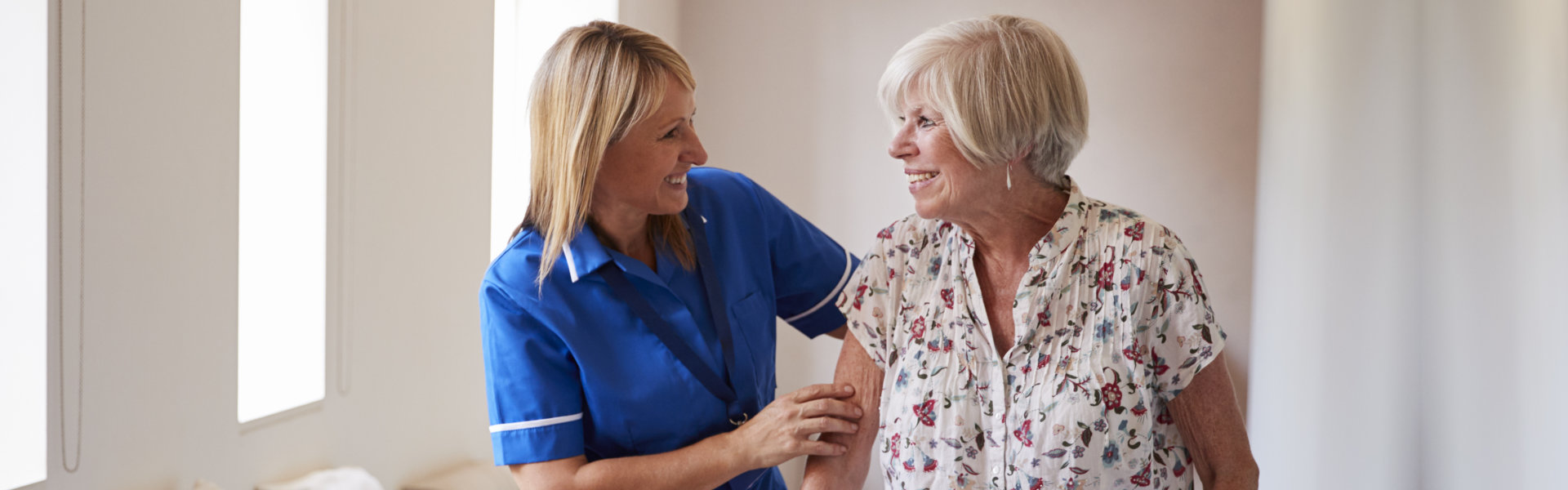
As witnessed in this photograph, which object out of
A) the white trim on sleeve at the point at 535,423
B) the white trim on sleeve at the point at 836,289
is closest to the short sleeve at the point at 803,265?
the white trim on sleeve at the point at 836,289

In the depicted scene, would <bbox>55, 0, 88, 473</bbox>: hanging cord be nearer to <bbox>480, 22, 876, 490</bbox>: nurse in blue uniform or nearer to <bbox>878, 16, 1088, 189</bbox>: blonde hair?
<bbox>480, 22, 876, 490</bbox>: nurse in blue uniform

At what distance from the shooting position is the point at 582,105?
1603 millimetres

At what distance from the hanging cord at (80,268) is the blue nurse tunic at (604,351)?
24.7 inches

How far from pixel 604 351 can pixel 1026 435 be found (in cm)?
70

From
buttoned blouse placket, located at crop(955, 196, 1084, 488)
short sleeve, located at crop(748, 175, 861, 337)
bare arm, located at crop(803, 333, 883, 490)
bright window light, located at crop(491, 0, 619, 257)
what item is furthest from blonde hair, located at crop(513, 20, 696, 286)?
bright window light, located at crop(491, 0, 619, 257)

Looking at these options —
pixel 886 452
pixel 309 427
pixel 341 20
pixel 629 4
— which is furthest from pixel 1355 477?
pixel 629 4

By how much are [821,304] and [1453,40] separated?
44.6 inches

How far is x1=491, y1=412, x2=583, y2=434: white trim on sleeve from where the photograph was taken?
5.34 ft

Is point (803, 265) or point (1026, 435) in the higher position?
point (803, 265)

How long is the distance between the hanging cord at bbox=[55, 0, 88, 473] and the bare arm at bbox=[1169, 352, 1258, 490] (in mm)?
1686

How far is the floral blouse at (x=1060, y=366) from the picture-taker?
1.33 meters

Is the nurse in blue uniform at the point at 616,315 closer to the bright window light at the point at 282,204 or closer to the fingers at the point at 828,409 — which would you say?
the fingers at the point at 828,409

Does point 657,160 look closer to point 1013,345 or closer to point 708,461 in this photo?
point 708,461
